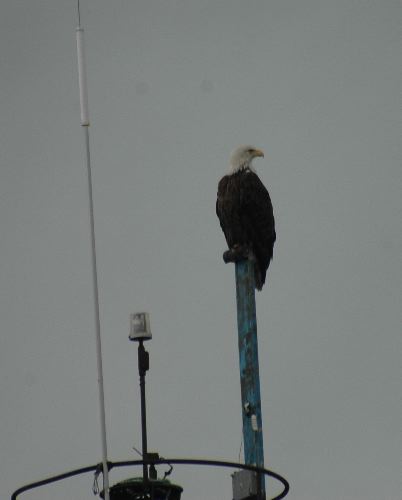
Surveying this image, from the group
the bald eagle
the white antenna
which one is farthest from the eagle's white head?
the white antenna

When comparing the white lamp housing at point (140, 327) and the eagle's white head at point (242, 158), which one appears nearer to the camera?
the white lamp housing at point (140, 327)

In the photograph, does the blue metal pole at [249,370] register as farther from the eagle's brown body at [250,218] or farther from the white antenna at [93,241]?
the eagle's brown body at [250,218]

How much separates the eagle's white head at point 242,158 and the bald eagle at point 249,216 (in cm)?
20

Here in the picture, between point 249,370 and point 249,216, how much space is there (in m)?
5.07

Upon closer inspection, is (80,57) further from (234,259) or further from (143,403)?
(143,403)

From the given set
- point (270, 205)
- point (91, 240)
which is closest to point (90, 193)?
point (91, 240)

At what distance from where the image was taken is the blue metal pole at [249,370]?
373 inches

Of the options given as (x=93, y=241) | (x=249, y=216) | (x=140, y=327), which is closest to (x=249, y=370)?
(x=140, y=327)

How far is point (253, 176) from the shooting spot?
1505cm

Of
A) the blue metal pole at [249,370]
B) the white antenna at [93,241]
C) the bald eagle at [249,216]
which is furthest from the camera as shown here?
the bald eagle at [249,216]

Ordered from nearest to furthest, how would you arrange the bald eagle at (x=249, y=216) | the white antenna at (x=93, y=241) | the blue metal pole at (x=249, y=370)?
the white antenna at (x=93, y=241)
the blue metal pole at (x=249, y=370)
the bald eagle at (x=249, y=216)

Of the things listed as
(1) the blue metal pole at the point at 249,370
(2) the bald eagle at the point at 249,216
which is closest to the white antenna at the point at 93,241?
(1) the blue metal pole at the point at 249,370

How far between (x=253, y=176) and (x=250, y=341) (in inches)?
217

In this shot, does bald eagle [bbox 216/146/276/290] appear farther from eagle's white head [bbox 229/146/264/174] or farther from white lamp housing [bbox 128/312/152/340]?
white lamp housing [bbox 128/312/152/340]
